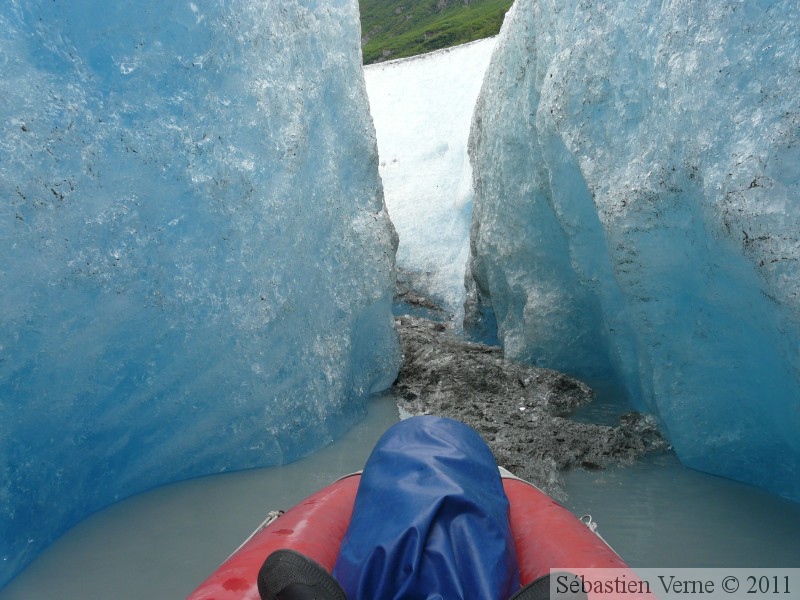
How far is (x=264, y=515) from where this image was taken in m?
2.95

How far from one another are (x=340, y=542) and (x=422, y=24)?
105 feet

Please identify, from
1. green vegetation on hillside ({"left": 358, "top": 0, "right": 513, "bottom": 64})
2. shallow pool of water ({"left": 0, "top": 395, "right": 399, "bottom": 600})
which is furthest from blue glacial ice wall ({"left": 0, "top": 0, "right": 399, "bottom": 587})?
green vegetation on hillside ({"left": 358, "top": 0, "right": 513, "bottom": 64})

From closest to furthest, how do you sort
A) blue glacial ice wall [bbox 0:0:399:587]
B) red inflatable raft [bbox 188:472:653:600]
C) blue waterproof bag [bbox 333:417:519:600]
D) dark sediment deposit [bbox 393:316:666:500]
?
blue waterproof bag [bbox 333:417:519:600] < red inflatable raft [bbox 188:472:653:600] < blue glacial ice wall [bbox 0:0:399:587] < dark sediment deposit [bbox 393:316:666:500]

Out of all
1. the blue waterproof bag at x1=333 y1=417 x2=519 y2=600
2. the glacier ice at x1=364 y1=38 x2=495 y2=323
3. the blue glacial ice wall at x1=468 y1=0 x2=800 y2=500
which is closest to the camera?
the blue waterproof bag at x1=333 y1=417 x2=519 y2=600

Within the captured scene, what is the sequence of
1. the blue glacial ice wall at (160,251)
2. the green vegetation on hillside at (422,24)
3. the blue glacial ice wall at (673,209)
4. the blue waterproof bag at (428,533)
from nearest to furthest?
the blue waterproof bag at (428,533) < the blue glacial ice wall at (673,209) < the blue glacial ice wall at (160,251) < the green vegetation on hillside at (422,24)

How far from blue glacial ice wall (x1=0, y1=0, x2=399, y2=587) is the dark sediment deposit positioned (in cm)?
73

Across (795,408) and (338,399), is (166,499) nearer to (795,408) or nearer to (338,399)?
(338,399)

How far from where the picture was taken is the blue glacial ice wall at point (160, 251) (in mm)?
2576

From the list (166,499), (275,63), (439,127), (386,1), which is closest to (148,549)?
(166,499)

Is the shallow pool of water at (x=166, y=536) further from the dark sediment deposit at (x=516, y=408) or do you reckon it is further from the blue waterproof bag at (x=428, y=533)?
the blue waterproof bag at (x=428, y=533)

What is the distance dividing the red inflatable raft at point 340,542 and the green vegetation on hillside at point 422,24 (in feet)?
55.9

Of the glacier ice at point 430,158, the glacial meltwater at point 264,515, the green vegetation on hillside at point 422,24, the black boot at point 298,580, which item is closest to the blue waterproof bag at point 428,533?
the black boot at point 298,580

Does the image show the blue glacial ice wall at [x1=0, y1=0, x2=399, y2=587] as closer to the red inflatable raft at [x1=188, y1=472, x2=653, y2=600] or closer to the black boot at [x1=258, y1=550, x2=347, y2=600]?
the red inflatable raft at [x1=188, y1=472, x2=653, y2=600]

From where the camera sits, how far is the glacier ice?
7293 mm
